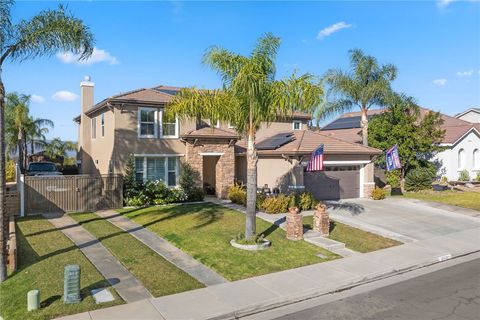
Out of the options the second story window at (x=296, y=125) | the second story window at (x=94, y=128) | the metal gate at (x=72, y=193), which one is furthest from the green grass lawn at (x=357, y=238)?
the second story window at (x=94, y=128)

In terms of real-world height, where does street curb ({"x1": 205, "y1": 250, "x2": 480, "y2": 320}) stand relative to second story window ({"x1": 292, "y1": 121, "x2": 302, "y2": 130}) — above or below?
below

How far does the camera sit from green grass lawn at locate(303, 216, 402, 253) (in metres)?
13.5

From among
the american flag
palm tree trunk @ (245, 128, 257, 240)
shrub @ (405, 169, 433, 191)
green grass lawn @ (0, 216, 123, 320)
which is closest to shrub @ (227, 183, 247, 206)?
the american flag

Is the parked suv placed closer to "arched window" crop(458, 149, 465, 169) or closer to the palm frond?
the palm frond

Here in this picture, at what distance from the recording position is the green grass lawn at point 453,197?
22531 millimetres

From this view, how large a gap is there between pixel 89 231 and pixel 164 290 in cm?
643

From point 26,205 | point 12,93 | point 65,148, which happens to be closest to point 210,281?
point 26,205

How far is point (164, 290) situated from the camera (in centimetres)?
900

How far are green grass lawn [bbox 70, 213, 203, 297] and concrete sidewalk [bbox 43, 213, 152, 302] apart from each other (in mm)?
168

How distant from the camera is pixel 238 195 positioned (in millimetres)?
20078

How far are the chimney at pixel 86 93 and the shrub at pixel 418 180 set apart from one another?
22.8 meters

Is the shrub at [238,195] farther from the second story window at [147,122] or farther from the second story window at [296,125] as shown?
the second story window at [296,125]

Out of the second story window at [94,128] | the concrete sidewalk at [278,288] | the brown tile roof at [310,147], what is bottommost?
the concrete sidewalk at [278,288]

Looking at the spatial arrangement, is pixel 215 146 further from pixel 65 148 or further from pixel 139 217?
pixel 65 148
